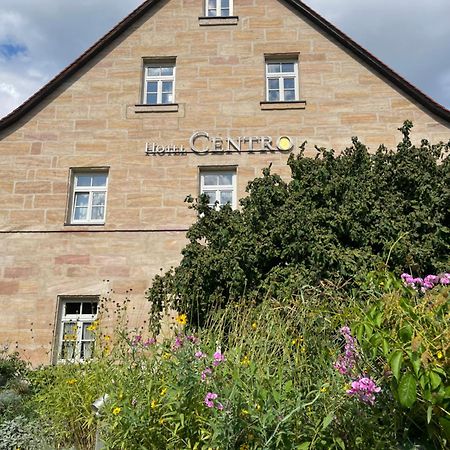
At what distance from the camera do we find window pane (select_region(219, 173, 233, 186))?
42.0 ft

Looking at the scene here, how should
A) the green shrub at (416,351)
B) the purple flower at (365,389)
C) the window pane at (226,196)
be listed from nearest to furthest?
the green shrub at (416,351) → the purple flower at (365,389) → the window pane at (226,196)

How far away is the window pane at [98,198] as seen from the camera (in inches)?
507

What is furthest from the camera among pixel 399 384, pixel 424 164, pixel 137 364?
pixel 424 164

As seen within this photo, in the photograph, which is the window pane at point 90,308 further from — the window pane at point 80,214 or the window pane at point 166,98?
the window pane at point 166,98

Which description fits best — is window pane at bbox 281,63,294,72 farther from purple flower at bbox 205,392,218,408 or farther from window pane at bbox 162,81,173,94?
purple flower at bbox 205,392,218,408

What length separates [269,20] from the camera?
45.5ft

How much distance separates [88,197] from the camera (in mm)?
12914

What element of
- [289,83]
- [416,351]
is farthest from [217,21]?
[416,351]

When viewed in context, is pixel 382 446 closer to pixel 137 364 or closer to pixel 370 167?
pixel 137 364

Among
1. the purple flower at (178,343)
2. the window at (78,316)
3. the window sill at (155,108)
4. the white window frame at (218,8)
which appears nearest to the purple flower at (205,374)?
the purple flower at (178,343)

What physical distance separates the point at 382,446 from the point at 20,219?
35.1 feet

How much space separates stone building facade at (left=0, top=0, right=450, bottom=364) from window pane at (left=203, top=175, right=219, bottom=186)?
0.11 ft

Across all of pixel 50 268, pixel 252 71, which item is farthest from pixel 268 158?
pixel 50 268

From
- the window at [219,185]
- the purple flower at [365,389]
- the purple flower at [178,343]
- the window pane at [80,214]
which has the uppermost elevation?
the window at [219,185]
